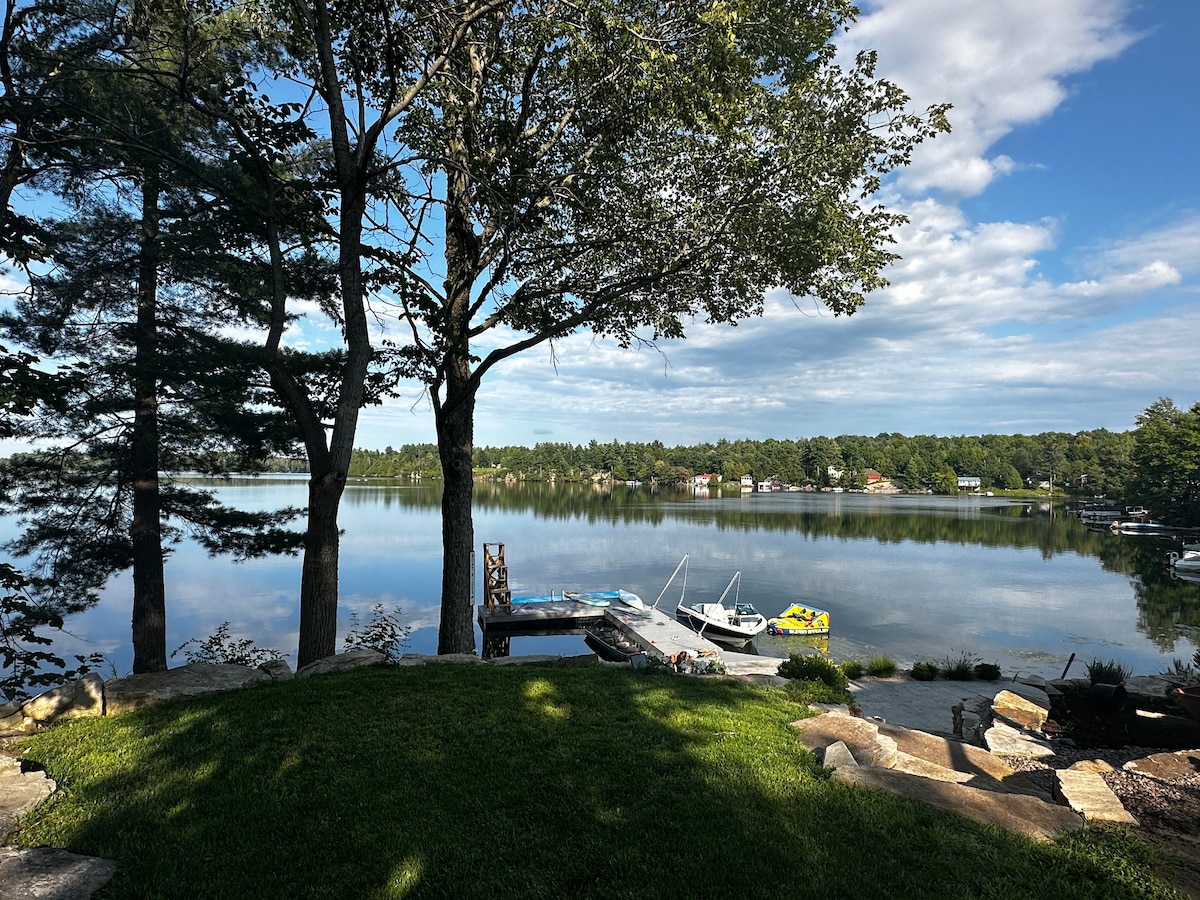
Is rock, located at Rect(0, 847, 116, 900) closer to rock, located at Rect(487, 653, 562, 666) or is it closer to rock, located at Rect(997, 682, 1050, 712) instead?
rock, located at Rect(487, 653, 562, 666)

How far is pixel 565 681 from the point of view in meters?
7.20

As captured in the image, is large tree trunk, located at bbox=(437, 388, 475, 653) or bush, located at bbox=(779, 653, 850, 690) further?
large tree trunk, located at bbox=(437, 388, 475, 653)

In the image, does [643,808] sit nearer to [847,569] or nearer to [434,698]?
[434,698]

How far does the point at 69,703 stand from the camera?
18.7ft

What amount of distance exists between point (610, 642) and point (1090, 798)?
17021mm

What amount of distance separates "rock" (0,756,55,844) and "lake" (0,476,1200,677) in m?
8.22

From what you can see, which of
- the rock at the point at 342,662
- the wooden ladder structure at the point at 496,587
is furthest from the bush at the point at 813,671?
the wooden ladder structure at the point at 496,587

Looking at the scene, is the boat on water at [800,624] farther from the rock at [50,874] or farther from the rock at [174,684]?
the rock at [50,874]

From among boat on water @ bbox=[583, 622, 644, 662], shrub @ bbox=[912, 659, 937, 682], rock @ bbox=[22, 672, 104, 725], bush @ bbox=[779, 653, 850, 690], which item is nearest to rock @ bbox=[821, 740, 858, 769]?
bush @ bbox=[779, 653, 850, 690]

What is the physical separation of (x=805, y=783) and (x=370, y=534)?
4853cm

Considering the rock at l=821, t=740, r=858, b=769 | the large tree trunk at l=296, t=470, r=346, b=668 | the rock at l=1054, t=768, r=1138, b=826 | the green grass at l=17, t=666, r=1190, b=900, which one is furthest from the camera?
the large tree trunk at l=296, t=470, r=346, b=668

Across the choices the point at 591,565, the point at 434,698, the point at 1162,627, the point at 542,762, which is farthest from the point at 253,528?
the point at 1162,627

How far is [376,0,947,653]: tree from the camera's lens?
25.6 feet

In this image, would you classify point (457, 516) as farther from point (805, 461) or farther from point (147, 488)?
point (805, 461)
